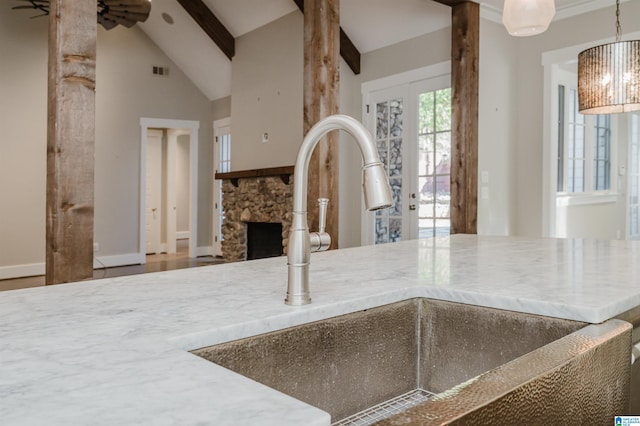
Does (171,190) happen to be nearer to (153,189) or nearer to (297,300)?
(153,189)

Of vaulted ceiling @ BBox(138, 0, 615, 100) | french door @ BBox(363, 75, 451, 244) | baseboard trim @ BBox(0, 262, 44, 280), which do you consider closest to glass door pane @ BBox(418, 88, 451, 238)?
french door @ BBox(363, 75, 451, 244)

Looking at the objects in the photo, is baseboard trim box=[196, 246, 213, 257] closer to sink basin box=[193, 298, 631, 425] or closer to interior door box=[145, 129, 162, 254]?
interior door box=[145, 129, 162, 254]

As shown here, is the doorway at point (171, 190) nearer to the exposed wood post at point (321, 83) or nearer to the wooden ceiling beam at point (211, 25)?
the wooden ceiling beam at point (211, 25)

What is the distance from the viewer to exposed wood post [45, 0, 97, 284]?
7.72 feet

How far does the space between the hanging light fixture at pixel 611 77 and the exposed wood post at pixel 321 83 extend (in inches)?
62.4

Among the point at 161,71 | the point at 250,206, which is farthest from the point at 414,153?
the point at 161,71

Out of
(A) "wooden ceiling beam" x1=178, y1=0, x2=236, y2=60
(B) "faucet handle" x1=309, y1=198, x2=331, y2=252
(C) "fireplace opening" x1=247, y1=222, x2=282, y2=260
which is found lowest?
(C) "fireplace opening" x1=247, y1=222, x2=282, y2=260

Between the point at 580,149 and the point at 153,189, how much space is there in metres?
6.66

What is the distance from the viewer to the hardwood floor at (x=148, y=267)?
6000 millimetres

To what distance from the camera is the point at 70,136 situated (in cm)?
239

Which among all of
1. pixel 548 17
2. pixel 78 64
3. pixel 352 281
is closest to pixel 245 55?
pixel 78 64

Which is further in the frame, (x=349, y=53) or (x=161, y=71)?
(x=161, y=71)

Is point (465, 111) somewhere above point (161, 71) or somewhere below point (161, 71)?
below

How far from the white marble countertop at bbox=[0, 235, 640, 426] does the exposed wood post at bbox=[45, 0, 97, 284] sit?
1.39m
